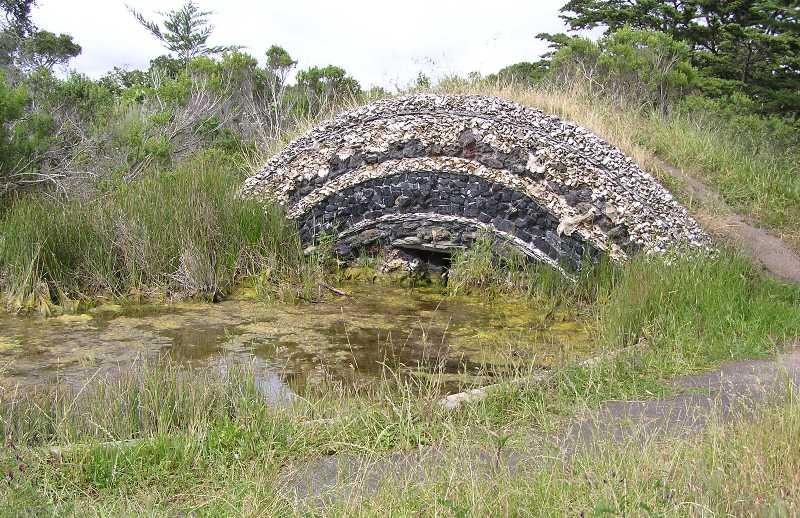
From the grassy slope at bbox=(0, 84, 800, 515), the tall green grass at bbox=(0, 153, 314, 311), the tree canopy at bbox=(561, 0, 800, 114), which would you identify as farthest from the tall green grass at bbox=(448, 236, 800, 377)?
the tree canopy at bbox=(561, 0, 800, 114)

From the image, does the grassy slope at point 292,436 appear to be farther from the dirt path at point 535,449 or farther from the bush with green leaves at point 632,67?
the bush with green leaves at point 632,67

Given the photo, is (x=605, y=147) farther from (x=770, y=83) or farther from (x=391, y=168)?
(x=770, y=83)

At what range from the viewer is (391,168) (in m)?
10.7

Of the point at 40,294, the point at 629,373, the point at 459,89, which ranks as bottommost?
the point at 629,373

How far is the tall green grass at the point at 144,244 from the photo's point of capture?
880 cm

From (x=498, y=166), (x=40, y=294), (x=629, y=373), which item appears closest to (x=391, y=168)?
(x=498, y=166)

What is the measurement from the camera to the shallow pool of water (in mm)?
6754

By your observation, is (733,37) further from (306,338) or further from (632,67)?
(306,338)

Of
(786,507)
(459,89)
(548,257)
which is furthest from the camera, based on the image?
(459,89)

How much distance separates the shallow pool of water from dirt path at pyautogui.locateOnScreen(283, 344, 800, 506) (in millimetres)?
1077

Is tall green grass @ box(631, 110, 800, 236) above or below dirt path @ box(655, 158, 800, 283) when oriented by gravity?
above

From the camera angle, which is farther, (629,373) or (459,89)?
(459,89)

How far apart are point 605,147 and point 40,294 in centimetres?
750

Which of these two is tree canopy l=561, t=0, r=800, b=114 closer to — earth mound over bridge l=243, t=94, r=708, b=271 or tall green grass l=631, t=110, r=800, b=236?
tall green grass l=631, t=110, r=800, b=236
